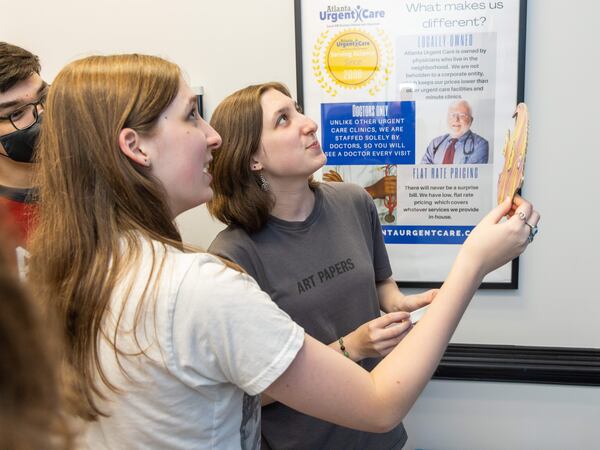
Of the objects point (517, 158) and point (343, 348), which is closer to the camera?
point (517, 158)

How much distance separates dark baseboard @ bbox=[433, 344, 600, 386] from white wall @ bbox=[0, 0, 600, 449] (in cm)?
3

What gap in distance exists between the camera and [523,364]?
A: 1575 millimetres

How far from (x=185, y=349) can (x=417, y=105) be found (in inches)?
44.3

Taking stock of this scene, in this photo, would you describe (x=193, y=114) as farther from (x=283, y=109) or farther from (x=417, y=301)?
(x=417, y=301)

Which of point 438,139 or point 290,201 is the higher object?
point 438,139

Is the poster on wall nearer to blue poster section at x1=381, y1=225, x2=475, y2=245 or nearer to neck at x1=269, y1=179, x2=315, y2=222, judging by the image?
blue poster section at x1=381, y1=225, x2=475, y2=245

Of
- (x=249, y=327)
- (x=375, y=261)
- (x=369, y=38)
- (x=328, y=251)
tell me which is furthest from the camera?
(x=369, y=38)

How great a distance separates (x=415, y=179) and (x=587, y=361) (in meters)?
0.75

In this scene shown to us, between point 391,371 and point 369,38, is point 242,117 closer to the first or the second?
point 369,38

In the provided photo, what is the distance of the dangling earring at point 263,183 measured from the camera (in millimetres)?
1266

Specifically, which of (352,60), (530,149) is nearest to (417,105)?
(352,60)

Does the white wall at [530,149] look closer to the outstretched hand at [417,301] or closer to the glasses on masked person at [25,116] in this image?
the outstretched hand at [417,301]

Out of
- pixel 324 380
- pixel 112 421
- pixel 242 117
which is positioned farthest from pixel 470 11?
pixel 112 421

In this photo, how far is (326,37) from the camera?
Result: 1.53 metres
